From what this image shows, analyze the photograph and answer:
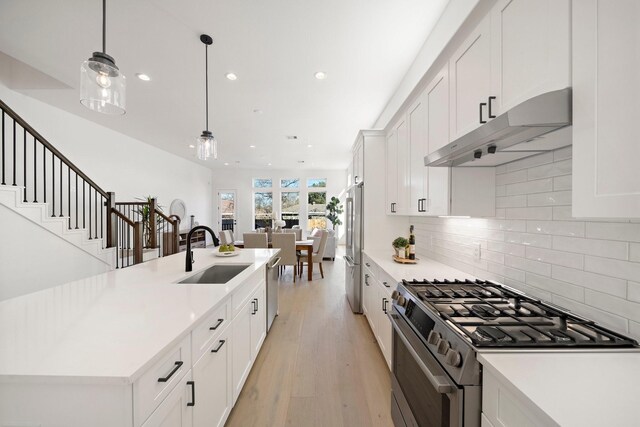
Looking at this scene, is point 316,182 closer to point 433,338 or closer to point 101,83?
point 101,83

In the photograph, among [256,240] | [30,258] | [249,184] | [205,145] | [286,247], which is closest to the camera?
[205,145]

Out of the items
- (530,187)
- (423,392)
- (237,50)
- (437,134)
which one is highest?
(237,50)

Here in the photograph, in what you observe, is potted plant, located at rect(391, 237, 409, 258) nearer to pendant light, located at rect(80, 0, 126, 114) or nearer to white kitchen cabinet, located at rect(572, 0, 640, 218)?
white kitchen cabinet, located at rect(572, 0, 640, 218)

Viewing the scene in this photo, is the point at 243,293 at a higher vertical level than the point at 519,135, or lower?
lower

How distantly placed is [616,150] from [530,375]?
683 millimetres

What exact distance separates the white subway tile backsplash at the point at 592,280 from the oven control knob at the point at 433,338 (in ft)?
2.26

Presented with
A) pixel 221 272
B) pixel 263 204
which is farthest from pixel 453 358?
pixel 263 204

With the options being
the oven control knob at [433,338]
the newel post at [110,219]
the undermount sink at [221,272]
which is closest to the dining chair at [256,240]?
the newel post at [110,219]

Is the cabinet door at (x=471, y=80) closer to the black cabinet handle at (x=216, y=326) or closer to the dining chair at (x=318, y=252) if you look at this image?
the black cabinet handle at (x=216, y=326)

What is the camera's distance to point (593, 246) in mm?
1080

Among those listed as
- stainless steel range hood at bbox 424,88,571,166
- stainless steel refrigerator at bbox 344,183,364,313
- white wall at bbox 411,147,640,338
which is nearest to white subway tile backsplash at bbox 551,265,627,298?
white wall at bbox 411,147,640,338

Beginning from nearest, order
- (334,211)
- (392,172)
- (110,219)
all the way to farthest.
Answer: (392,172) → (110,219) → (334,211)

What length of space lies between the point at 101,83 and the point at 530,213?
2.60m

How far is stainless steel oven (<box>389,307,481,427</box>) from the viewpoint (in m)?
0.91
